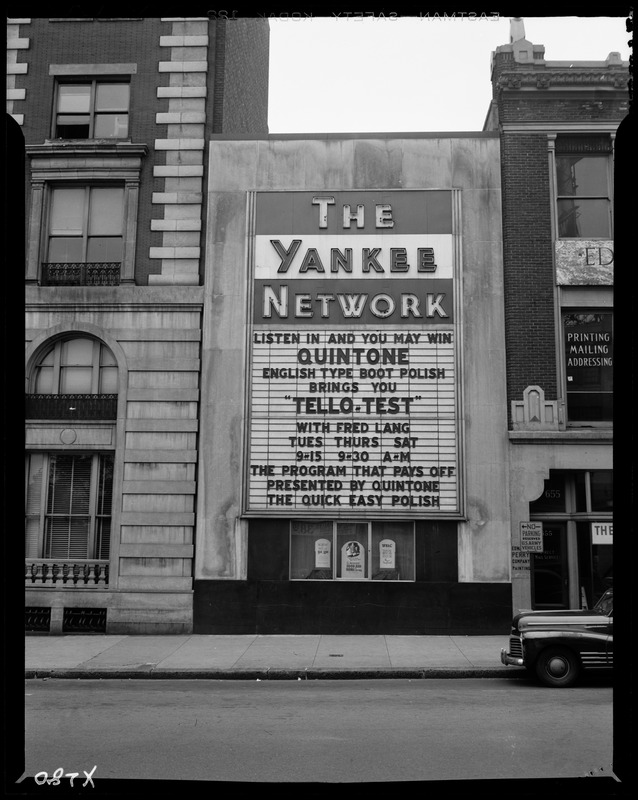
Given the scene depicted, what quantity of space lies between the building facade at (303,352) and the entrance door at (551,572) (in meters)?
0.07

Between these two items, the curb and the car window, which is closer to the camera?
the car window


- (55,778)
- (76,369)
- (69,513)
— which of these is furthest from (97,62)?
(55,778)

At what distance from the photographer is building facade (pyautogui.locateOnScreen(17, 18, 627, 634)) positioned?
17.8 metres

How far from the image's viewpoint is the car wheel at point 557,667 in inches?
467

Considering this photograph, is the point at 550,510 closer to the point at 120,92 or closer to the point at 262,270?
the point at 262,270

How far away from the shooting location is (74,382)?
61.7 feet

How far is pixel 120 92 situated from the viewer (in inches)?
781

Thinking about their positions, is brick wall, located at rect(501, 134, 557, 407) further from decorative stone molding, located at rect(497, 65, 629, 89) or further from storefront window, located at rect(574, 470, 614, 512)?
storefront window, located at rect(574, 470, 614, 512)

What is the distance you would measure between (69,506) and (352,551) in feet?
23.0

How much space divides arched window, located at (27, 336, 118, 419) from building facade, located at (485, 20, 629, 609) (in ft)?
32.9

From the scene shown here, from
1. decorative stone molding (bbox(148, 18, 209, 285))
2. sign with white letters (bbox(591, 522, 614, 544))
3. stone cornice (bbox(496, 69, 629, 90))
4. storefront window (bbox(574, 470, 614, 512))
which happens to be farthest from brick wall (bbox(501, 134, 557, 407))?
decorative stone molding (bbox(148, 18, 209, 285))

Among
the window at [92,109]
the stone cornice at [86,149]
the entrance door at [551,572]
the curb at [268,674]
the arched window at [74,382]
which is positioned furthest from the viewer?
the window at [92,109]

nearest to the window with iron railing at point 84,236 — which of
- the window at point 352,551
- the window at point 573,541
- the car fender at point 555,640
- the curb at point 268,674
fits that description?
the window at point 352,551

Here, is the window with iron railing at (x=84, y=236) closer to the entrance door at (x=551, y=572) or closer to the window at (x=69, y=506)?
the window at (x=69, y=506)
